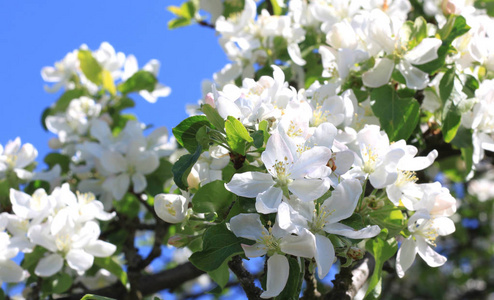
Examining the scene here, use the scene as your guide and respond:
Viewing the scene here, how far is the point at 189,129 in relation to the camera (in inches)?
54.7

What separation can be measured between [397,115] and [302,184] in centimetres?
61

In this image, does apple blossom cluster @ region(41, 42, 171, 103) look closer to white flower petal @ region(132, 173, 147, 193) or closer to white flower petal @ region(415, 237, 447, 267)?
white flower petal @ region(132, 173, 147, 193)

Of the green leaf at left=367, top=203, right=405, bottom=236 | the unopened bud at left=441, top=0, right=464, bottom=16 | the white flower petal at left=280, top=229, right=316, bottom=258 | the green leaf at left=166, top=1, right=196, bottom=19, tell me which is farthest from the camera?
the green leaf at left=166, top=1, right=196, bottom=19

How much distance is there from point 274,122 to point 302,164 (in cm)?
20

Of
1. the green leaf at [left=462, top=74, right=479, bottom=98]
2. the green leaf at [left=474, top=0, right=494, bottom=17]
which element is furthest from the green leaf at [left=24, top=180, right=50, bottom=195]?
the green leaf at [left=474, top=0, right=494, bottom=17]

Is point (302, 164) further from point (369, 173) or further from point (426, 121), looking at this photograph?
point (426, 121)

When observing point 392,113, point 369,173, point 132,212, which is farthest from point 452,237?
point 369,173

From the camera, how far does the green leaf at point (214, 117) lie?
1362 millimetres

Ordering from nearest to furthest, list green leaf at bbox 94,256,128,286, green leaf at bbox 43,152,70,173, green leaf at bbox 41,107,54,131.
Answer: green leaf at bbox 94,256,128,286 → green leaf at bbox 43,152,70,173 → green leaf at bbox 41,107,54,131

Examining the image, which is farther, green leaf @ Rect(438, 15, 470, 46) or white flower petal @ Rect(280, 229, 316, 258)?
green leaf @ Rect(438, 15, 470, 46)

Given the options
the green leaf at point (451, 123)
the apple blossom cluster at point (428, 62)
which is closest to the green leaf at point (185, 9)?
the apple blossom cluster at point (428, 62)

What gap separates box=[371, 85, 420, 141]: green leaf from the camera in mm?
1747

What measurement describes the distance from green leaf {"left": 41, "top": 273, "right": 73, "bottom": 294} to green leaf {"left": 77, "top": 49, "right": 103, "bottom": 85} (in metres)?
1.10

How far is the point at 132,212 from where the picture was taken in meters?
2.76
